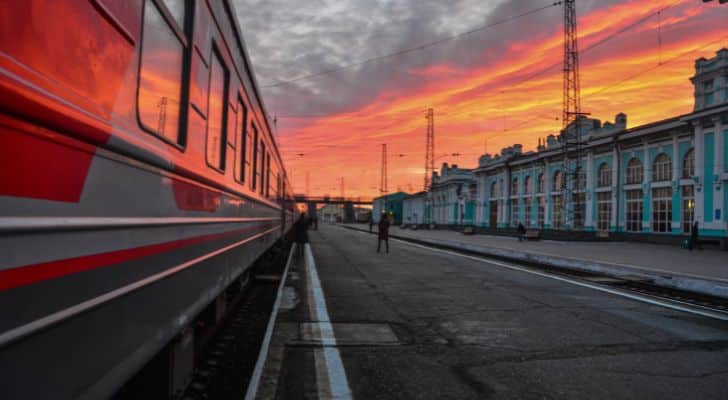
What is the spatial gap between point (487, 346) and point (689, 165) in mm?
30631

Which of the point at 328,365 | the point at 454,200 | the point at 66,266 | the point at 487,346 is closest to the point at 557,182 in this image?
the point at 454,200

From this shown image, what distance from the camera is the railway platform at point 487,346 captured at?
4109 millimetres

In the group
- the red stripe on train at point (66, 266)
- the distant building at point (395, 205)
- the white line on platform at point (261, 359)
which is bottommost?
the white line on platform at point (261, 359)

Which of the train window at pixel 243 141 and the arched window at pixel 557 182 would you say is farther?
the arched window at pixel 557 182

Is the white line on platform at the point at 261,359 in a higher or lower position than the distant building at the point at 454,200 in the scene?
lower

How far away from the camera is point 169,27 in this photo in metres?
2.68

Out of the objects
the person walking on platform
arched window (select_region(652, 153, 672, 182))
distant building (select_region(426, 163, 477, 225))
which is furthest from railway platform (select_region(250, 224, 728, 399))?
distant building (select_region(426, 163, 477, 225))

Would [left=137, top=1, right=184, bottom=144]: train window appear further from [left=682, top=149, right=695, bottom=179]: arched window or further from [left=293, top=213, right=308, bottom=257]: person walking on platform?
[left=682, top=149, right=695, bottom=179]: arched window

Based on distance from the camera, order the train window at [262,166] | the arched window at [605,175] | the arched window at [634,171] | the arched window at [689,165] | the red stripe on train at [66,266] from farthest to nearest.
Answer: the arched window at [605,175] → the arched window at [634,171] → the arched window at [689,165] → the train window at [262,166] → the red stripe on train at [66,266]

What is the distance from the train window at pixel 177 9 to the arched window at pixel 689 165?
33119 millimetres

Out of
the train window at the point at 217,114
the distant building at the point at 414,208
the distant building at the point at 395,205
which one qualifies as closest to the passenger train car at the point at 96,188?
the train window at the point at 217,114

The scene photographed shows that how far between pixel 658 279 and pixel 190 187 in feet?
37.5

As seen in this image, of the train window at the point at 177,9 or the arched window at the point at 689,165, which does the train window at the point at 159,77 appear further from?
the arched window at the point at 689,165

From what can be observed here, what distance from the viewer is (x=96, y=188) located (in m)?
1.78
